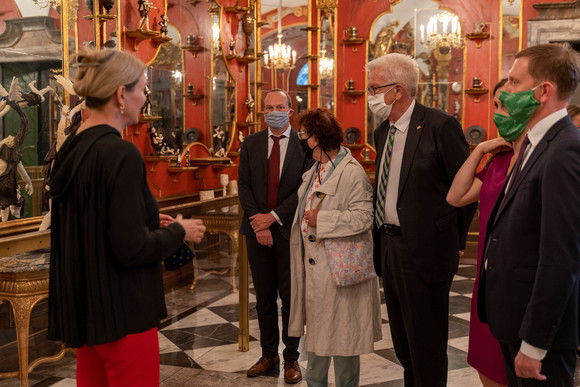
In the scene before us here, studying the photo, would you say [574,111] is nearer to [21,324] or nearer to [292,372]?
[292,372]

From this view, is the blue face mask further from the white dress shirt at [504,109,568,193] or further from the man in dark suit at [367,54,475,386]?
the white dress shirt at [504,109,568,193]

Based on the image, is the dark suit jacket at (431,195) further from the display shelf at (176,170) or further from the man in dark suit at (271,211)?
the display shelf at (176,170)

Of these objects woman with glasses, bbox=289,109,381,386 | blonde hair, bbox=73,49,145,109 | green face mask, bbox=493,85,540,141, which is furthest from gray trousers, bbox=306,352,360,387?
blonde hair, bbox=73,49,145,109

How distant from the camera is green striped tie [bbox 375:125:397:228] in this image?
2.80 m

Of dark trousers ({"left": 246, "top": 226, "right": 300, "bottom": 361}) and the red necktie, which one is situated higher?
the red necktie

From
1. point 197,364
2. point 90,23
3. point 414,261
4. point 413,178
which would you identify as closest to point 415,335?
point 414,261

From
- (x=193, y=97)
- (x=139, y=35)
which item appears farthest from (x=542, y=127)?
(x=193, y=97)

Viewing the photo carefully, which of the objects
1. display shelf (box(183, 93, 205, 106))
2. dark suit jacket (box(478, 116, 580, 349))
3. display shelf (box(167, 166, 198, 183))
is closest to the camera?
dark suit jacket (box(478, 116, 580, 349))

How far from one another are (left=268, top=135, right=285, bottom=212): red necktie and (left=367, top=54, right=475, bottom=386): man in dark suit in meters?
1.15

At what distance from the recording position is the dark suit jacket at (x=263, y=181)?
3760mm

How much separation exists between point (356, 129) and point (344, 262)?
20.9 feet

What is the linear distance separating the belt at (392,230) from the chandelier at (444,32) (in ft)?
21.2

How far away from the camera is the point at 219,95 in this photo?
6801 millimetres

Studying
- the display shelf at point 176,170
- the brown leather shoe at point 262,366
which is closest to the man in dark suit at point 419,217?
the brown leather shoe at point 262,366
